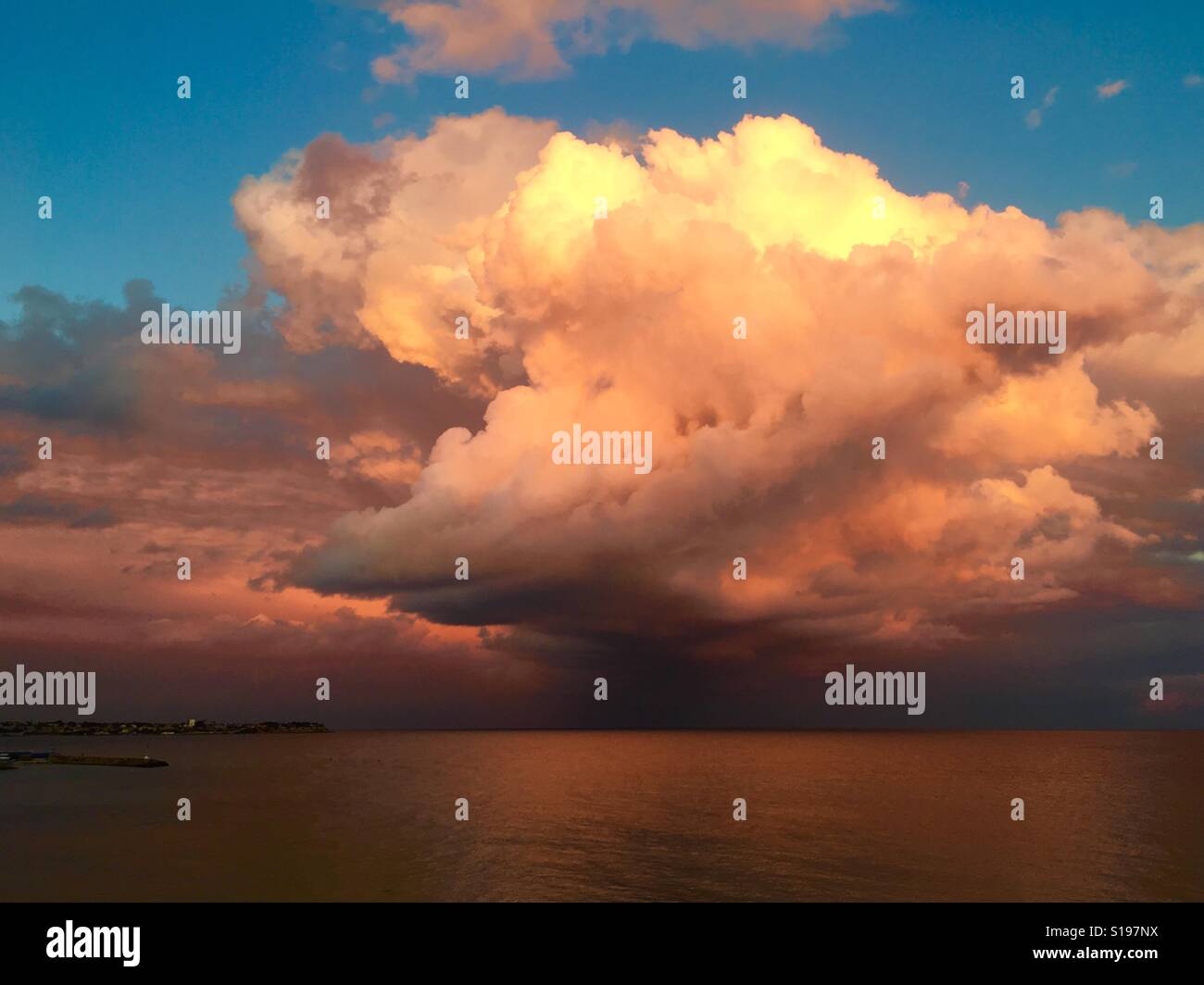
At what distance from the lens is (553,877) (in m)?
53.2

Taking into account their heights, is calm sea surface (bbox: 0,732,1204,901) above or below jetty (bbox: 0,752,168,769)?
above

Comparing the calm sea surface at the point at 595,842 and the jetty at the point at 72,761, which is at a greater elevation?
the calm sea surface at the point at 595,842

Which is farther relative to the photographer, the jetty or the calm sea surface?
the jetty

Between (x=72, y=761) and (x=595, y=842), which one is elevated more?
(x=595, y=842)

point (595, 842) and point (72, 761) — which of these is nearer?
point (595, 842)

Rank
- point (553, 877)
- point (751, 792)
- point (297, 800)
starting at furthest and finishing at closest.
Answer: point (751, 792) → point (297, 800) → point (553, 877)

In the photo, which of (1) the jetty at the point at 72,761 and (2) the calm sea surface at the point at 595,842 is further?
(1) the jetty at the point at 72,761

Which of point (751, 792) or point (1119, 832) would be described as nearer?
point (1119, 832)
